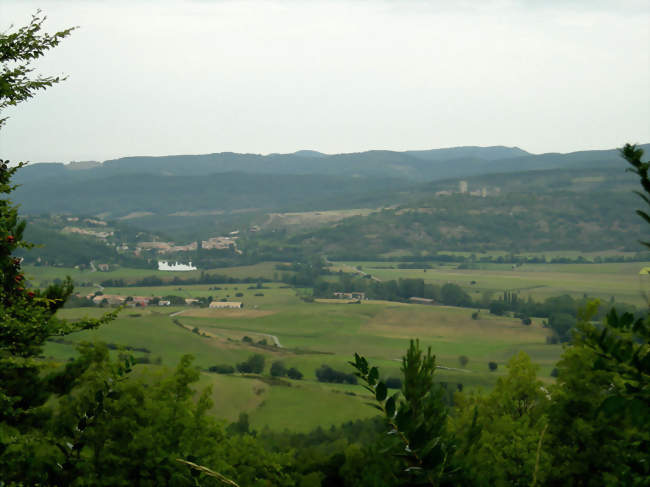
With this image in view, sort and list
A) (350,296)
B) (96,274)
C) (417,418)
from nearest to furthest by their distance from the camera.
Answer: (417,418) < (350,296) < (96,274)

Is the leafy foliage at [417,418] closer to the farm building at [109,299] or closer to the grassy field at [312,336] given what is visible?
the grassy field at [312,336]

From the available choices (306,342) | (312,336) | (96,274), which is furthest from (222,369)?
(96,274)

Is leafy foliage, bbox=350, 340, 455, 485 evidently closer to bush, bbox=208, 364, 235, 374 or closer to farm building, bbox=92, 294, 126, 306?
bush, bbox=208, 364, 235, 374

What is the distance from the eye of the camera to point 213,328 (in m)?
119

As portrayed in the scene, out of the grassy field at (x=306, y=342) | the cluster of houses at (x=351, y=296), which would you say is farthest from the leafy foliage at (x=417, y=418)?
the cluster of houses at (x=351, y=296)

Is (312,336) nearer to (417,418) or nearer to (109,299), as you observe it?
(109,299)

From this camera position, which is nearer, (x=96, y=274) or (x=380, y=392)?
(x=380, y=392)

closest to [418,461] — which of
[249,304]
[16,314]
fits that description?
[16,314]

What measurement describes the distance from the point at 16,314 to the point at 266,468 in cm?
1518

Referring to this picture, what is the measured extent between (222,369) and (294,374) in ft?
33.9

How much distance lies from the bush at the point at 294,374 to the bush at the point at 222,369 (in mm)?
8212

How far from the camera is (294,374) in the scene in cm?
8550

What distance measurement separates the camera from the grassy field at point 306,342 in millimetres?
68688

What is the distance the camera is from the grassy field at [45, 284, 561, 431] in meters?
68.7
